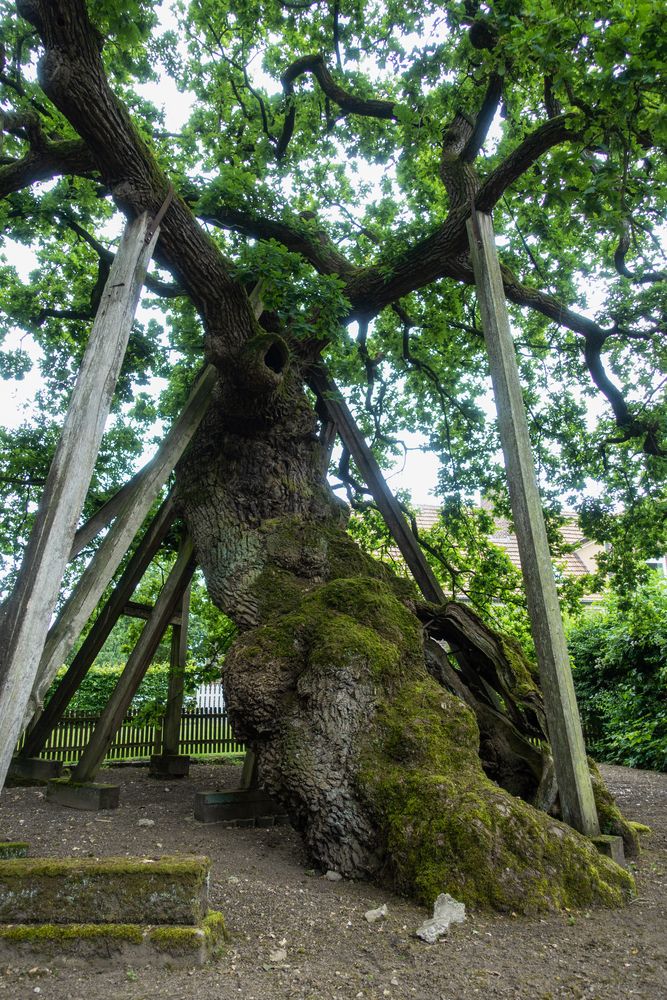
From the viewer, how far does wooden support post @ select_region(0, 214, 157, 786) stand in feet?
12.4

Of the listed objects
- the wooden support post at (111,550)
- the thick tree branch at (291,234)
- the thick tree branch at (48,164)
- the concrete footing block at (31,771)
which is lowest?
the concrete footing block at (31,771)

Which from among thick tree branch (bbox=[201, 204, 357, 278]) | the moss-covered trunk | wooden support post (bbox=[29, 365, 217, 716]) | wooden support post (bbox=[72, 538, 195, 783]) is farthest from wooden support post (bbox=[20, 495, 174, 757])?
thick tree branch (bbox=[201, 204, 357, 278])

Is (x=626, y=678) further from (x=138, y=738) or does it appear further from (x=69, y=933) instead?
(x=69, y=933)

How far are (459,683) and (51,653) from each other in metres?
3.20

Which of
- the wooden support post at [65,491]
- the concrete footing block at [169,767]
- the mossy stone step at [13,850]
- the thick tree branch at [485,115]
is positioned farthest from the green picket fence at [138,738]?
the thick tree branch at [485,115]

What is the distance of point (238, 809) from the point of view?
606cm

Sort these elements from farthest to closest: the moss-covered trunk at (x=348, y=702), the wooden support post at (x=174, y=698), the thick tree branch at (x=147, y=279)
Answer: the wooden support post at (x=174, y=698) < the thick tree branch at (x=147, y=279) < the moss-covered trunk at (x=348, y=702)

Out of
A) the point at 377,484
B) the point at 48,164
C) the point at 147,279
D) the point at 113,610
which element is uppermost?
the point at 147,279

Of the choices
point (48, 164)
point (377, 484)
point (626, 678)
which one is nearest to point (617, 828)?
point (377, 484)

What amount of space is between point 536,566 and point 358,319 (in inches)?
165

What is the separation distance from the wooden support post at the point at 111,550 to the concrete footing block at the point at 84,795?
2.29 m

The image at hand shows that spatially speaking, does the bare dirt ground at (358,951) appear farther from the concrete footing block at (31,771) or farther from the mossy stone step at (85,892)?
the concrete footing block at (31,771)

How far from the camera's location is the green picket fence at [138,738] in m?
13.2

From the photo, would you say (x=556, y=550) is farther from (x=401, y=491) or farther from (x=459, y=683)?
(x=459, y=683)
